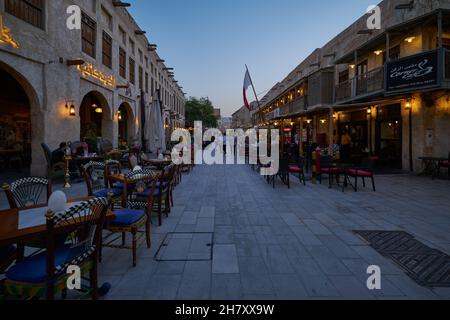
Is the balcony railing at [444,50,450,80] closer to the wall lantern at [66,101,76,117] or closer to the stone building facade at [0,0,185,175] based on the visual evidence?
the stone building facade at [0,0,185,175]

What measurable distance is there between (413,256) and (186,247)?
3.21 metres

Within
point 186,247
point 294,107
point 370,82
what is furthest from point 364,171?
point 294,107

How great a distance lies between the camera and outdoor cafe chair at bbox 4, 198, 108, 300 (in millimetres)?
2023

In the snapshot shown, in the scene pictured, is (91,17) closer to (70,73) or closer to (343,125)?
(70,73)

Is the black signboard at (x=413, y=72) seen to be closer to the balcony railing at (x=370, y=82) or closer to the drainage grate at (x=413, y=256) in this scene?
the balcony railing at (x=370, y=82)

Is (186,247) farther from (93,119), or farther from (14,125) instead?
(93,119)

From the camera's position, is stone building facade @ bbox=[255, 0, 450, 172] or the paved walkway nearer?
the paved walkway

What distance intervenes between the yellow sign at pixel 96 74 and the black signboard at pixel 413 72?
43.1 ft

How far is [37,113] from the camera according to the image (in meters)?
8.88

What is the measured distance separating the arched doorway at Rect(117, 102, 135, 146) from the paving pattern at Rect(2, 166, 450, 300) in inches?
457

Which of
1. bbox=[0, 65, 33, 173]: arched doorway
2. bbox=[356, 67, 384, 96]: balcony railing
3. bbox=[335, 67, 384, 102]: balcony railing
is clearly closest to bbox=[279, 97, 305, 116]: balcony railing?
bbox=[335, 67, 384, 102]: balcony railing

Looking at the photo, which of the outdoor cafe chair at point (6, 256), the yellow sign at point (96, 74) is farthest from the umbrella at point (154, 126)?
the outdoor cafe chair at point (6, 256)

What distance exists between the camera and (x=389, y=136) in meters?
13.3
